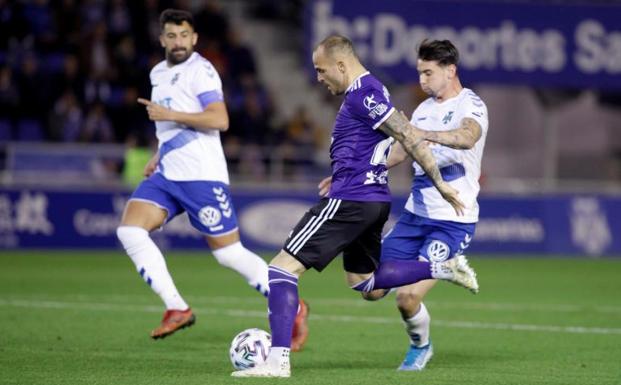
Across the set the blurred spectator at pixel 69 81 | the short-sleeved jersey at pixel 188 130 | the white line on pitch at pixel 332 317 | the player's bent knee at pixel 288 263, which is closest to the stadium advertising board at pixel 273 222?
the blurred spectator at pixel 69 81

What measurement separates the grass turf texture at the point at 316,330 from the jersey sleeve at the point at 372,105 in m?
1.68

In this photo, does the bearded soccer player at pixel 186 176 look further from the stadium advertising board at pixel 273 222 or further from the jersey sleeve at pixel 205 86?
the stadium advertising board at pixel 273 222

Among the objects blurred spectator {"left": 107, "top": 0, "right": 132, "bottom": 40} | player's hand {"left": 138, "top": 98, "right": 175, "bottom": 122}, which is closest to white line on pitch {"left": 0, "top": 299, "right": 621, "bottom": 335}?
player's hand {"left": 138, "top": 98, "right": 175, "bottom": 122}

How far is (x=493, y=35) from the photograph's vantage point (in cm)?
2261

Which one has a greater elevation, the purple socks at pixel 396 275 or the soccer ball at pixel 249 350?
the purple socks at pixel 396 275

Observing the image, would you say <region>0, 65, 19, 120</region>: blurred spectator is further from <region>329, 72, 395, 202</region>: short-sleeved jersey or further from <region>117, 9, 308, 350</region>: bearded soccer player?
<region>329, 72, 395, 202</region>: short-sleeved jersey

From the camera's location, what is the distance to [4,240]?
2114cm

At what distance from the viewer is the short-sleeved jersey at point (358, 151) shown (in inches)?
321

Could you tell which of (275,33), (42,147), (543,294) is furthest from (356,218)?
(275,33)

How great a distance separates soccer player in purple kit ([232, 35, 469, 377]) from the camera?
8.07 m

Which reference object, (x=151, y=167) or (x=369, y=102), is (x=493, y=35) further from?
(x=369, y=102)

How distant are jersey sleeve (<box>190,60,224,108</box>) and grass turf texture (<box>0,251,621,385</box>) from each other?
2.01 m

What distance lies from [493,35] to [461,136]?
14.5 m

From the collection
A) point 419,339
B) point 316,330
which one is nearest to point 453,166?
point 419,339
